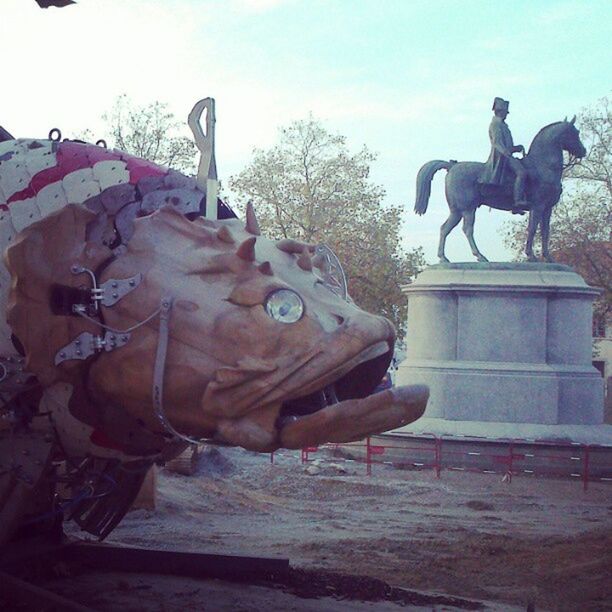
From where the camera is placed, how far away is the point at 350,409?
4.00 meters


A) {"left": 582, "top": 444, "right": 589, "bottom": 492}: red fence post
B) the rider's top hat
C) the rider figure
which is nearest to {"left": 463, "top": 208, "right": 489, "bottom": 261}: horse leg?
the rider figure

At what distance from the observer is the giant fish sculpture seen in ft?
13.4

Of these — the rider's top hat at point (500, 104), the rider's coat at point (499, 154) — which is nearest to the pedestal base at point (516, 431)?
the rider's coat at point (499, 154)

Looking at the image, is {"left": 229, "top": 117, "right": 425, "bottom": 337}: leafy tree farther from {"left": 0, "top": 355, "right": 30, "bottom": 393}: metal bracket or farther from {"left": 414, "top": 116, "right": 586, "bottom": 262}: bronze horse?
{"left": 0, "top": 355, "right": 30, "bottom": 393}: metal bracket

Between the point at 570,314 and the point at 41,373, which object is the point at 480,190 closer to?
the point at 570,314

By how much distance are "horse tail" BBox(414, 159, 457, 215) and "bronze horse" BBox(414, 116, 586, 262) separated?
217 millimetres

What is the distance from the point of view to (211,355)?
13.6ft

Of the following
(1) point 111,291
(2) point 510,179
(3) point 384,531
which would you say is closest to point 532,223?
(2) point 510,179

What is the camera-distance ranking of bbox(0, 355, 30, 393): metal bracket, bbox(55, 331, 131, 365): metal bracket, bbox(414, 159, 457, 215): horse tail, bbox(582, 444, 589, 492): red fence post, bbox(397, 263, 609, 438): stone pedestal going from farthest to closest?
1. bbox(414, 159, 457, 215): horse tail
2. bbox(397, 263, 609, 438): stone pedestal
3. bbox(582, 444, 589, 492): red fence post
4. bbox(0, 355, 30, 393): metal bracket
5. bbox(55, 331, 131, 365): metal bracket

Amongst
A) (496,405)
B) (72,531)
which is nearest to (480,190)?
(496,405)

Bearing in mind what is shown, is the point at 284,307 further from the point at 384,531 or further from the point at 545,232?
the point at 545,232

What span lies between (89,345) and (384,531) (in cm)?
683

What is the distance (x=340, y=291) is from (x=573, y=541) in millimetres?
6312

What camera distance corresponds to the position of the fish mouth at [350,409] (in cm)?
402
